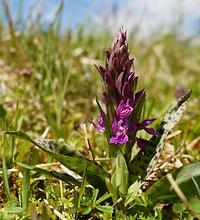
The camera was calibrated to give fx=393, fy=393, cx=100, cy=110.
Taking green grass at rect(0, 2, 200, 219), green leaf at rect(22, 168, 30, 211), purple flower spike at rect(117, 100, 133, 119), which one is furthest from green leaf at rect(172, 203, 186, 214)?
green leaf at rect(22, 168, 30, 211)

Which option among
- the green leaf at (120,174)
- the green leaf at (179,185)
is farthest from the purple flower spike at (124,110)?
the green leaf at (179,185)

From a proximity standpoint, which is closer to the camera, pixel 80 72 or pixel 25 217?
pixel 25 217

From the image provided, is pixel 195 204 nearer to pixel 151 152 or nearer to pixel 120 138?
pixel 151 152

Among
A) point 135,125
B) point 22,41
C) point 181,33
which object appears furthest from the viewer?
point 181,33

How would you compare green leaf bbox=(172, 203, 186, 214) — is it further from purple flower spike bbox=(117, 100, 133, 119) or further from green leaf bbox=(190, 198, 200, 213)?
purple flower spike bbox=(117, 100, 133, 119)

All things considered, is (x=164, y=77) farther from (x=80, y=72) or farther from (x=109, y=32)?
(x=80, y=72)

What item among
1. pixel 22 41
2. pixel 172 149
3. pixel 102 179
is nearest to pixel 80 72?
pixel 22 41
